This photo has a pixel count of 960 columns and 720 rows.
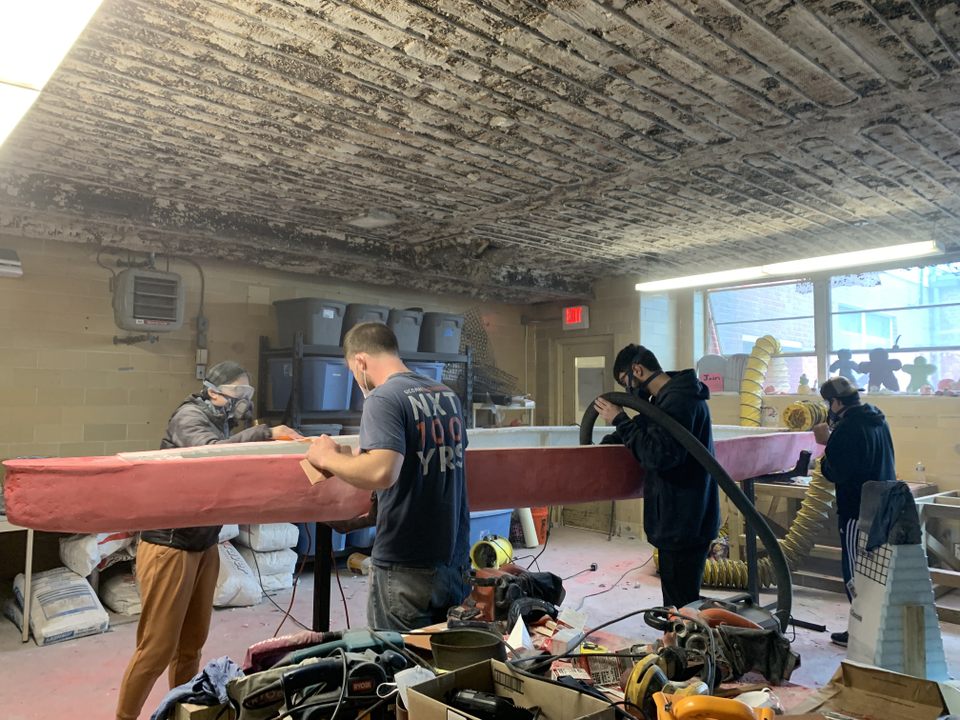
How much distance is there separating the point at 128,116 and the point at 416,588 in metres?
2.33

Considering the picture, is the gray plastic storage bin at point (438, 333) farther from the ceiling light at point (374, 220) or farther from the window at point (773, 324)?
the window at point (773, 324)

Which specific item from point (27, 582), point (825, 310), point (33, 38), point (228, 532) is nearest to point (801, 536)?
point (825, 310)

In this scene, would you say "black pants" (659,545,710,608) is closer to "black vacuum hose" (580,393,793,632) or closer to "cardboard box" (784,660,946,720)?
"black vacuum hose" (580,393,793,632)

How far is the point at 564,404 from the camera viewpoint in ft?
24.9

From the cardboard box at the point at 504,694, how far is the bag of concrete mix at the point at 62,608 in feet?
11.4

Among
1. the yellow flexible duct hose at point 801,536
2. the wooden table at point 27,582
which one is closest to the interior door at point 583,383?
the yellow flexible duct hose at point 801,536

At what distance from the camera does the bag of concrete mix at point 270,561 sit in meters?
4.65

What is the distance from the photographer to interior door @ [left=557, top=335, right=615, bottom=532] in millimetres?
7082

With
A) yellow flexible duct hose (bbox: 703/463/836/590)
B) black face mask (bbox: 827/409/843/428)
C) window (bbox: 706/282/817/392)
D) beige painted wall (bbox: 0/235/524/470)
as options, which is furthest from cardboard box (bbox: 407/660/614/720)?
window (bbox: 706/282/817/392)

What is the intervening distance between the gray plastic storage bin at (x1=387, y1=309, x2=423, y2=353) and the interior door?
2.08 m

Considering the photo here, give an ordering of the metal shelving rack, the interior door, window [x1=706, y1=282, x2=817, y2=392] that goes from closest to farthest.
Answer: the metal shelving rack, window [x1=706, y1=282, x2=817, y2=392], the interior door

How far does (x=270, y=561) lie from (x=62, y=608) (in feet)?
4.13

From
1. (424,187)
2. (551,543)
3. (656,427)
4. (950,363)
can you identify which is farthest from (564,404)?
(656,427)

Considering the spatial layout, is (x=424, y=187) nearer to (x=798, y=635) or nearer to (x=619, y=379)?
(x=619, y=379)
